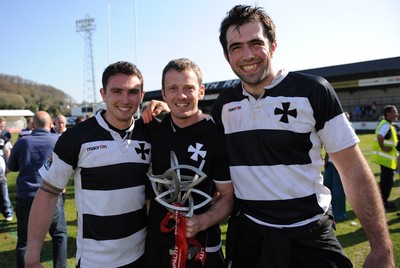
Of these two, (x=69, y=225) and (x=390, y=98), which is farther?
(x=390, y=98)

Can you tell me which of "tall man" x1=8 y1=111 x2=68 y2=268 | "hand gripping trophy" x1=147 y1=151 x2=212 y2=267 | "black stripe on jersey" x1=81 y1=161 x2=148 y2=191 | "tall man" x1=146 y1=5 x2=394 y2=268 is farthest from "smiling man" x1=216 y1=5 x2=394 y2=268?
"tall man" x1=8 y1=111 x2=68 y2=268

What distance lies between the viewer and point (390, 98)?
1186 inches

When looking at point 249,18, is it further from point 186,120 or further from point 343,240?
point 343,240

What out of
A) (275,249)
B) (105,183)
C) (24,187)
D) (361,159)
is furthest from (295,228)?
(24,187)

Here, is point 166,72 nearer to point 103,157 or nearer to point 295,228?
point 103,157

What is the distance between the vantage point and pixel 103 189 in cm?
Answer: 224

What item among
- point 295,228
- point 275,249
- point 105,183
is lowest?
point 275,249

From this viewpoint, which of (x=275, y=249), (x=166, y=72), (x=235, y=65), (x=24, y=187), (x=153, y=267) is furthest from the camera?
(x=24, y=187)

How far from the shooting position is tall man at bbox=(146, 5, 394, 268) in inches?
69.6

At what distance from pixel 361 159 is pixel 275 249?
2.37ft

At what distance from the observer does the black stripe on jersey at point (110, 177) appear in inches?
88.7

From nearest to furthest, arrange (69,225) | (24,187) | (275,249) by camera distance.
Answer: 1. (275,249)
2. (24,187)
3. (69,225)

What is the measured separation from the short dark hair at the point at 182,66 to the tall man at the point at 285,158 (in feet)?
1.11

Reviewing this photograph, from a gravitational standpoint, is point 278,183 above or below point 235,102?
below
